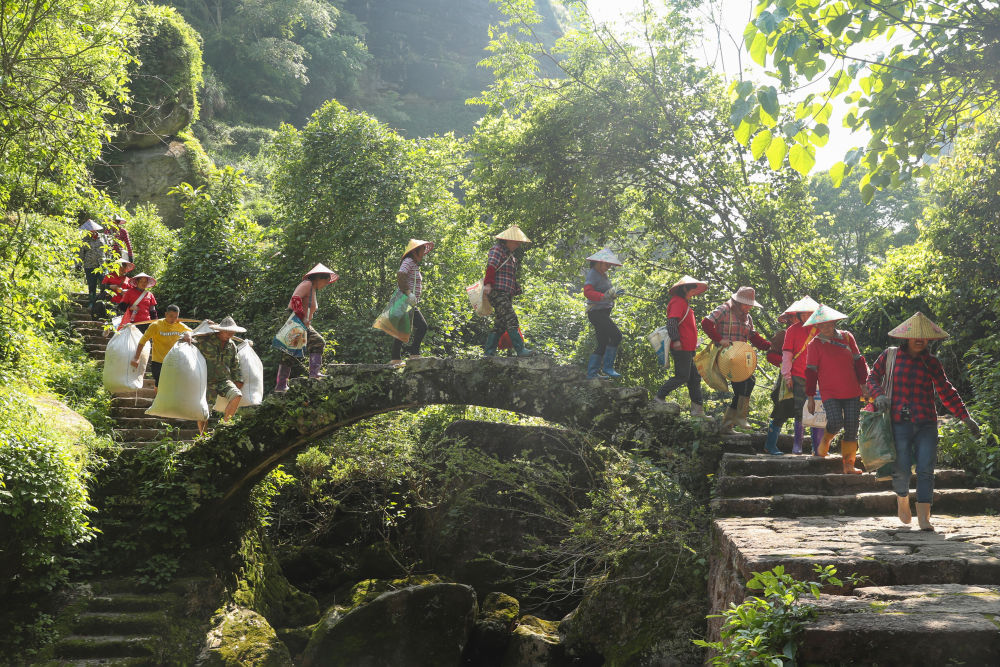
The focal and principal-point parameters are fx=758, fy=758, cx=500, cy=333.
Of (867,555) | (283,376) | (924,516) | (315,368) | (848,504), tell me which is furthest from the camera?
(283,376)

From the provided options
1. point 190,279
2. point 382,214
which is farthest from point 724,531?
point 190,279

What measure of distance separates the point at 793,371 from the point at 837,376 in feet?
3.06

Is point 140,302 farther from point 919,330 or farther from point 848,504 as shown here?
point 919,330

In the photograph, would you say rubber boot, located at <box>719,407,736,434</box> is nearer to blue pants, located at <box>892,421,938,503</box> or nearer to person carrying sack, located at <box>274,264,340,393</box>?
blue pants, located at <box>892,421,938,503</box>

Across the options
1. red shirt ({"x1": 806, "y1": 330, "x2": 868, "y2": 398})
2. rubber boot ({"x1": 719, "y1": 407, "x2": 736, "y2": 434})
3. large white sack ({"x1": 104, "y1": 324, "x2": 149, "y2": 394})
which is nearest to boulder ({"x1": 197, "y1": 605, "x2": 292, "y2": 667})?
large white sack ({"x1": 104, "y1": 324, "x2": 149, "y2": 394})

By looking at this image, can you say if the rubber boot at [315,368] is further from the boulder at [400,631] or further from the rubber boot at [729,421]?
the rubber boot at [729,421]

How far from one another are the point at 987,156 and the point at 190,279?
15.2 meters

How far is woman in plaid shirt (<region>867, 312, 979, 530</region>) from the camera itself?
6188mm

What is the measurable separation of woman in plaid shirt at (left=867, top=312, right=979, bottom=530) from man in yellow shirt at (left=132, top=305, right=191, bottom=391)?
813 centimetres

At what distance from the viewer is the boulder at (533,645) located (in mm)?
9922

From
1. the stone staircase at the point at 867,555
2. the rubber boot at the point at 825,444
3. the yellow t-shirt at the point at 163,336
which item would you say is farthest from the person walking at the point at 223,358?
→ the rubber boot at the point at 825,444

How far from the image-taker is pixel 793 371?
848 cm

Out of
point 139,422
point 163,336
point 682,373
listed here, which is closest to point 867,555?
point 682,373

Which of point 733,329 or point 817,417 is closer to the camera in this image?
point 817,417
